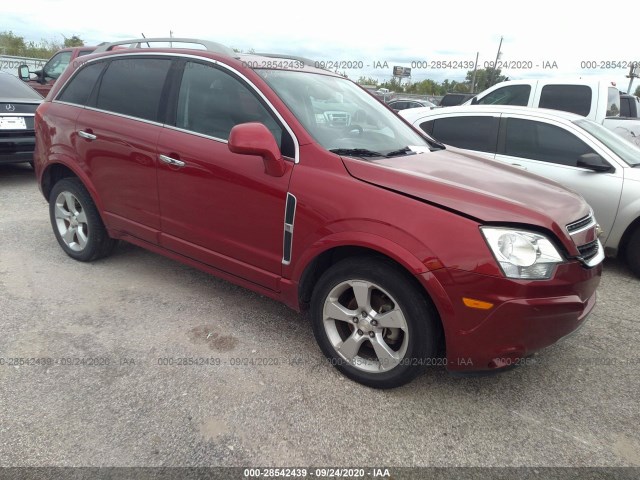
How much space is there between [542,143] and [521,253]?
319cm

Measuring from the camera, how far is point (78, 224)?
160 inches

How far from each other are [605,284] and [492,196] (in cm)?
264

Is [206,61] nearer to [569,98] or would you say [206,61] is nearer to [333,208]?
[333,208]

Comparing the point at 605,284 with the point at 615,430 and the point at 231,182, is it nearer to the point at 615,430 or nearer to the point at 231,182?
the point at 615,430

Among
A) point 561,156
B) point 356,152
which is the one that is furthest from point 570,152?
point 356,152

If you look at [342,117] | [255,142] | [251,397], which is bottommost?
[251,397]

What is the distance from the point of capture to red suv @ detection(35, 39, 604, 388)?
2.20 metres

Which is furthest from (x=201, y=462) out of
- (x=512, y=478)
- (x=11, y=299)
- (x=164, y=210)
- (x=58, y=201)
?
(x=58, y=201)

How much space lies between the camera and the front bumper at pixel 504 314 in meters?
2.13

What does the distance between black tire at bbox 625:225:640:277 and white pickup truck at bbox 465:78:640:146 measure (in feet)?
9.86

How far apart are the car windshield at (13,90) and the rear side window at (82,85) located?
11.2 feet

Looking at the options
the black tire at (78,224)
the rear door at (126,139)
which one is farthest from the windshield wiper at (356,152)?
the black tire at (78,224)

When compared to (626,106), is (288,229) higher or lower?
lower

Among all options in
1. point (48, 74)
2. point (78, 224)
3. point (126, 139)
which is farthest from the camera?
point (48, 74)
